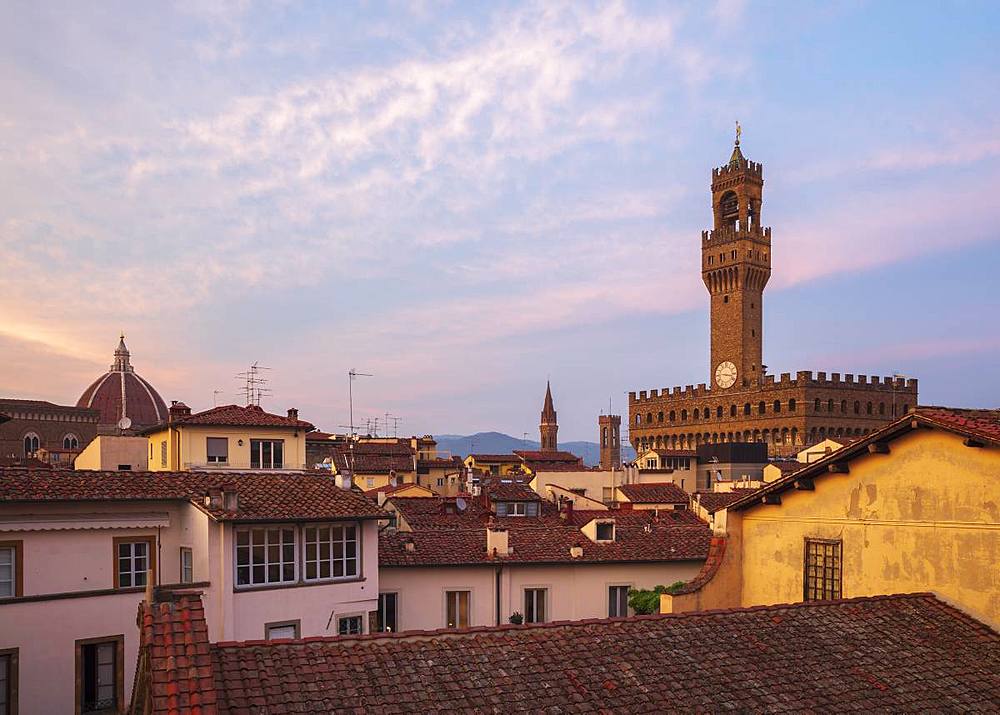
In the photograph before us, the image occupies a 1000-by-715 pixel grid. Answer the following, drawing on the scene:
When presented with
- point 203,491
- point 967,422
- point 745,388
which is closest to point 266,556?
point 203,491

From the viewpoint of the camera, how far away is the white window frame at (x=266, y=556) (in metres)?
25.0

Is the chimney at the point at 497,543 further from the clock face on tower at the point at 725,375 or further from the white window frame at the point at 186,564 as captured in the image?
the clock face on tower at the point at 725,375

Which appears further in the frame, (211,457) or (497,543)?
(211,457)

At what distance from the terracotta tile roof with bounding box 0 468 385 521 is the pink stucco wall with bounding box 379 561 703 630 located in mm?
4142

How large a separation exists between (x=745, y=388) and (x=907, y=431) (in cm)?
10605

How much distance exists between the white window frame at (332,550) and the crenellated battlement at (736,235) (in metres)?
104

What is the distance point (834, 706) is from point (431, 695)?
526 centimetres

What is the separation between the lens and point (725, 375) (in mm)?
122875

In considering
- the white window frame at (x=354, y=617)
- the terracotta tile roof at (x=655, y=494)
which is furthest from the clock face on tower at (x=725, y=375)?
the white window frame at (x=354, y=617)

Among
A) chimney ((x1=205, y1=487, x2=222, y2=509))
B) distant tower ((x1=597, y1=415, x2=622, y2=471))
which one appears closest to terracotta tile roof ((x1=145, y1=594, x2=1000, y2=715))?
chimney ((x1=205, y1=487, x2=222, y2=509))

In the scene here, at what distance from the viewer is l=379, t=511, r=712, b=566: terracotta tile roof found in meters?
31.0

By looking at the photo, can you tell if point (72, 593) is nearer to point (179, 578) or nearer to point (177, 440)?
point (179, 578)

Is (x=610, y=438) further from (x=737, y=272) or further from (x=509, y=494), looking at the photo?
(x=509, y=494)

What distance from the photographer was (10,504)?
23219 mm
